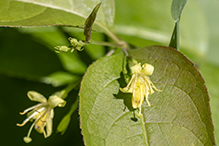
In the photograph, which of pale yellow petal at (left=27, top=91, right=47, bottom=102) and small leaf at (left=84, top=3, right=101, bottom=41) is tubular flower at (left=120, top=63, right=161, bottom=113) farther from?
pale yellow petal at (left=27, top=91, right=47, bottom=102)

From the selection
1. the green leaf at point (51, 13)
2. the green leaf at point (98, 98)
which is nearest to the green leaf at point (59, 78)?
the green leaf at point (51, 13)

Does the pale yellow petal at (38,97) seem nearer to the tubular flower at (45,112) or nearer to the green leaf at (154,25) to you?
the tubular flower at (45,112)

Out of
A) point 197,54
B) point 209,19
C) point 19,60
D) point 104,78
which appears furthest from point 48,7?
point 209,19

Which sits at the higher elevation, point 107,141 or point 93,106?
point 93,106

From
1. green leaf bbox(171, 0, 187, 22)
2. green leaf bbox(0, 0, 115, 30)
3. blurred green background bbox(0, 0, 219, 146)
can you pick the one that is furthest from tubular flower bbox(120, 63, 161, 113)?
blurred green background bbox(0, 0, 219, 146)

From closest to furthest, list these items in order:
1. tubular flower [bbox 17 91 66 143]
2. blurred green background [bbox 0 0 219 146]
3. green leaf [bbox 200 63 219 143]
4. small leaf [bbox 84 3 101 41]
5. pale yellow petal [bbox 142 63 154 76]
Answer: small leaf [bbox 84 3 101 41]
pale yellow petal [bbox 142 63 154 76]
tubular flower [bbox 17 91 66 143]
green leaf [bbox 200 63 219 143]
blurred green background [bbox 0 0 219 146]

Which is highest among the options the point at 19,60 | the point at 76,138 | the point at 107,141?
the point at 19,60

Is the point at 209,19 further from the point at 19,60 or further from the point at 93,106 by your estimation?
the point at 93,106
